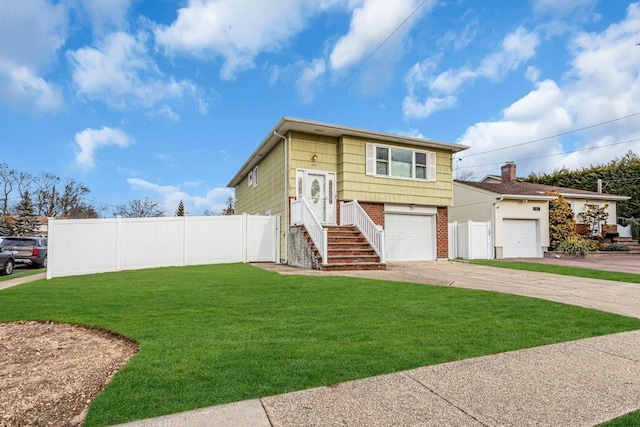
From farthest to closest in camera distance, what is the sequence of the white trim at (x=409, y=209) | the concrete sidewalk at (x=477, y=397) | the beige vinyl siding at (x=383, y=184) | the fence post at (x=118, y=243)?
the white trim at (x=409, y=209)
the beige vinyl siding at (x=383, y=184)
the fence post at (x=118, y=243)
the concrete sidewalk at (x=477, y=397)

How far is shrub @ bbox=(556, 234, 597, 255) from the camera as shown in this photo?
1694cm

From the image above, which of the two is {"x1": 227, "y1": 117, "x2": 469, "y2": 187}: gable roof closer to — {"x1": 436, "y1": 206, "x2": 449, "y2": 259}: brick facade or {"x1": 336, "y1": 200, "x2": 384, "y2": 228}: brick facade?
{"x1": 336, "y1": 200, "x2": 384, "y2": 228}: brick facade

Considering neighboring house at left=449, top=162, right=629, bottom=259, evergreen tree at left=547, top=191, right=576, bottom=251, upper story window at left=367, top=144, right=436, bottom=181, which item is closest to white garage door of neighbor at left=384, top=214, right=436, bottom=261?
upper story window at left=367, top=144, right=436, bottom=181

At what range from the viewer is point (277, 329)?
420cm

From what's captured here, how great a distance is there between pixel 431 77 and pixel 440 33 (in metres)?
2.60

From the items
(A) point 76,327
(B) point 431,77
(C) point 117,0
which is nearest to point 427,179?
(B) point 431,77

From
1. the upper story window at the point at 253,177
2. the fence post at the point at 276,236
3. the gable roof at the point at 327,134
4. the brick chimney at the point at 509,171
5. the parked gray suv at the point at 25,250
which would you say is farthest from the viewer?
the brick chimney at the point at 509,171

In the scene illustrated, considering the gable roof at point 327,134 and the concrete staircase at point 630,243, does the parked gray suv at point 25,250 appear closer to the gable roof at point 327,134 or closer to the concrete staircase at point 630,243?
the gable roof at point 327,134

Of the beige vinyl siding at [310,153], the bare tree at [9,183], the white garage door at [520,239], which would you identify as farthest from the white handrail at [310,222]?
the bare tree at [9,183]

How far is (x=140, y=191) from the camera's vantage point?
41.2 m

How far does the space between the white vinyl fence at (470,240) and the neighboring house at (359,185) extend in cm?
150

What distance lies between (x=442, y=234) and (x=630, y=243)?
39.8ft

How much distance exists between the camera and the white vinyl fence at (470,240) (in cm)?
1639

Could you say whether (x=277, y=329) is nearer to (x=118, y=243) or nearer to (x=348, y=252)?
(x=348, y=252)
